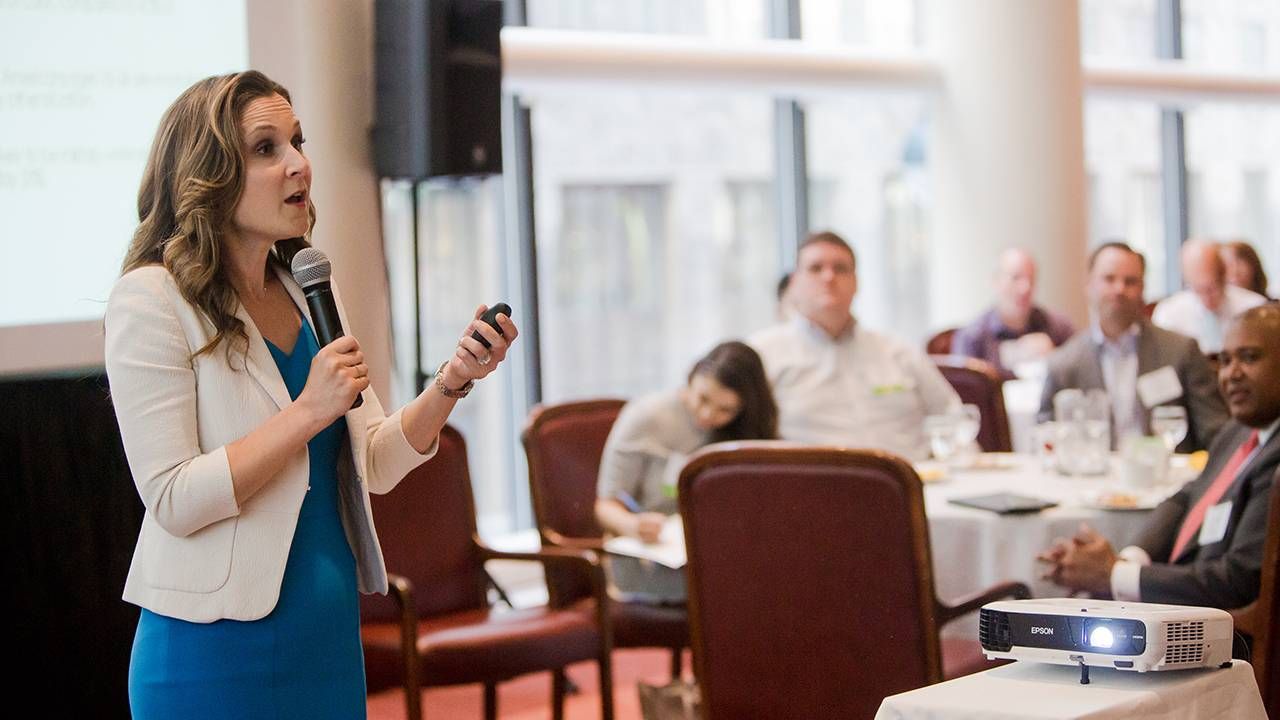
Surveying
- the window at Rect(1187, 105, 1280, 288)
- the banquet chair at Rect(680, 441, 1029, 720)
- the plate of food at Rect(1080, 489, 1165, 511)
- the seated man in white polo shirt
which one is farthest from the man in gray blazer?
the window at Rect(1187, 105, 1280, 288)

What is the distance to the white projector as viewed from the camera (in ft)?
5.85

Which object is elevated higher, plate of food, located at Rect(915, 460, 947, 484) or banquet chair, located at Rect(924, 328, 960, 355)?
banquet chair, located at Rect(924, 328, 960, 355)

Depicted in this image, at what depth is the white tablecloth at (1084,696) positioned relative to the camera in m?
1.73

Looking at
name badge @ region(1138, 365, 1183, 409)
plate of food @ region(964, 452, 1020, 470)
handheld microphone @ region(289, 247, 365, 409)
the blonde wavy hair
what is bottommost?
plate of food @ region(964, 452, 1020, 470)

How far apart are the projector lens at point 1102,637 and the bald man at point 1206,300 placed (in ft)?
20.0

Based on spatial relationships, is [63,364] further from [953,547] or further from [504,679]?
[953,547]

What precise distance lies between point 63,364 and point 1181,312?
231 inches

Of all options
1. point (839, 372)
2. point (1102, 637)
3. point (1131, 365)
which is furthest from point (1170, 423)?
point (1102, 637)

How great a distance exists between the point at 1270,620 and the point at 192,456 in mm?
2125

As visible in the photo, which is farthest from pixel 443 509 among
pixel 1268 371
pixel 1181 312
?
pixel 1181 312

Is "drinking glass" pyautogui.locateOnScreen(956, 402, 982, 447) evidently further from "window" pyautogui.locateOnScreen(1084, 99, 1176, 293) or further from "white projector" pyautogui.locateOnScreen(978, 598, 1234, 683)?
"window" pyautogui.locateOnScreen(1084, 99, 1176, 293)

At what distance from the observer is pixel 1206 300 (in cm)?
758

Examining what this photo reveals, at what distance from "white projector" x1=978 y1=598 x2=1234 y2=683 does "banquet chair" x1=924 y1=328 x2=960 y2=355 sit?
204 inches

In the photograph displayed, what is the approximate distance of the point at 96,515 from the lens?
3.80 metres
